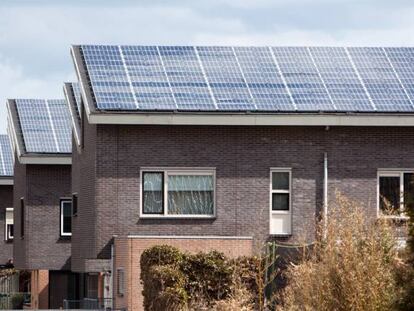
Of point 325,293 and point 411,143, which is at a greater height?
point 411,143

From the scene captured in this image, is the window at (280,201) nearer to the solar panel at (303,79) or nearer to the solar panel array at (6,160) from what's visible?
the solar panel at (303,79)

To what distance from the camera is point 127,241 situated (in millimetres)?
38406

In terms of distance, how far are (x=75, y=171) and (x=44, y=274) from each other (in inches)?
478

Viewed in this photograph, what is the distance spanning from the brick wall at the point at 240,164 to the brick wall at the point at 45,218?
14724mm

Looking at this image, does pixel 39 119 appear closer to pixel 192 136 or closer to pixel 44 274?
pixel 44 274

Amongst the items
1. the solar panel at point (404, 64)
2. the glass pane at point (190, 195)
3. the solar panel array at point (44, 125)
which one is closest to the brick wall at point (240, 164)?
the glass pane at point (190, 195)

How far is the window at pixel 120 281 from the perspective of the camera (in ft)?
128

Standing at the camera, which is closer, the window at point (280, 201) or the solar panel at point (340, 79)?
the solar panel at point (340, 79)

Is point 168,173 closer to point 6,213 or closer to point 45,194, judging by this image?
Result: point 45,194

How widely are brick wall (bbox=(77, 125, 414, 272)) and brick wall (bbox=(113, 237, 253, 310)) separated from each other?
0.67 metres

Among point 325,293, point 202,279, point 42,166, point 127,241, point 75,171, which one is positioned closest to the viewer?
point 325,293

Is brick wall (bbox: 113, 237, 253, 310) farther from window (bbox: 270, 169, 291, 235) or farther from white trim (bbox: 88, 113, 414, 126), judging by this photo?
white trim (bbox: 88, 113, 414, 126)

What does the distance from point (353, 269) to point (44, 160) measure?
3453 centimetres

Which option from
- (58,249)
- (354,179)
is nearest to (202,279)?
(354,179)
